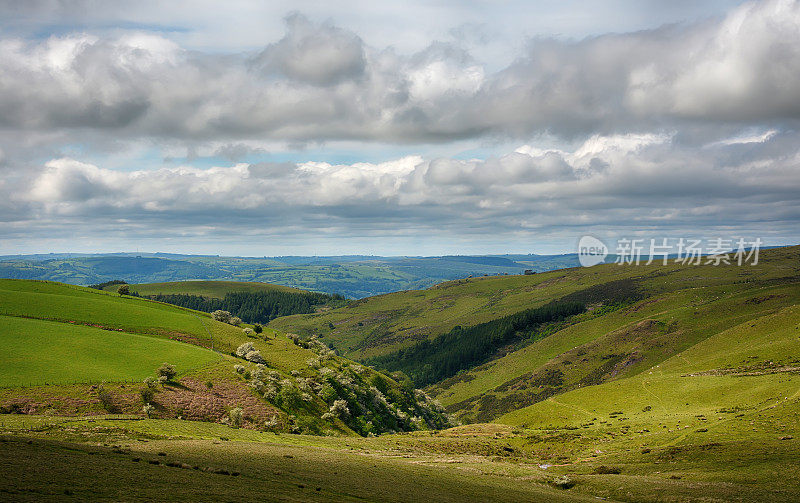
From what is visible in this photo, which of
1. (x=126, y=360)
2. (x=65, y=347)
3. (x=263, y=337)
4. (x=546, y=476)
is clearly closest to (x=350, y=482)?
(x=546, y=476)

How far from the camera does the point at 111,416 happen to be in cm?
6162

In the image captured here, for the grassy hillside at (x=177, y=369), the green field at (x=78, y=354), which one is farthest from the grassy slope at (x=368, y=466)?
the green field at (x=78, y=354)

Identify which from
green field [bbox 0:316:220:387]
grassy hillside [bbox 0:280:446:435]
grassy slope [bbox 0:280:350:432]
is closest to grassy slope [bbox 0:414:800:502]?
grassy hillside [bbox 0:280:446:435]

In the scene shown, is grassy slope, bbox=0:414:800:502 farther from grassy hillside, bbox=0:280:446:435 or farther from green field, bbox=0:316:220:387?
green field, bbox=0:316:220:387

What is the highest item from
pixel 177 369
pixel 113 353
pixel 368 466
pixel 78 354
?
pixel 78 354

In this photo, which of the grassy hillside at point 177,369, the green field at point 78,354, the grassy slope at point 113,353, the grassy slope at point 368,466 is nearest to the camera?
the grassy slope at point 368,466

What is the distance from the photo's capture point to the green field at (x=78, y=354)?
72.6 metres

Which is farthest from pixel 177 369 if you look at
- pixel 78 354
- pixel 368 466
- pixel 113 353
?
pixel 368 466

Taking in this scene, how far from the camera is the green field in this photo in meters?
72.6

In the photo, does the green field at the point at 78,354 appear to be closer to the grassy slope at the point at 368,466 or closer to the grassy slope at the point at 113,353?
the grassy slope at the point at 113,353

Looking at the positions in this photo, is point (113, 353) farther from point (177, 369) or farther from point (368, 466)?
point (368, 466)

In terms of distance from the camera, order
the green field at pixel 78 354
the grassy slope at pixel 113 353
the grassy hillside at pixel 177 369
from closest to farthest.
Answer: the grassy slope at pixel 113 353, the grassy hillside at pixel 177 369, the green field at pixel 78 354

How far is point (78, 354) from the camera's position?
84.3 meters

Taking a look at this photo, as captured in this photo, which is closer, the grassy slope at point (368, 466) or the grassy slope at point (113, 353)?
the grassy slope at point (368, 466)
